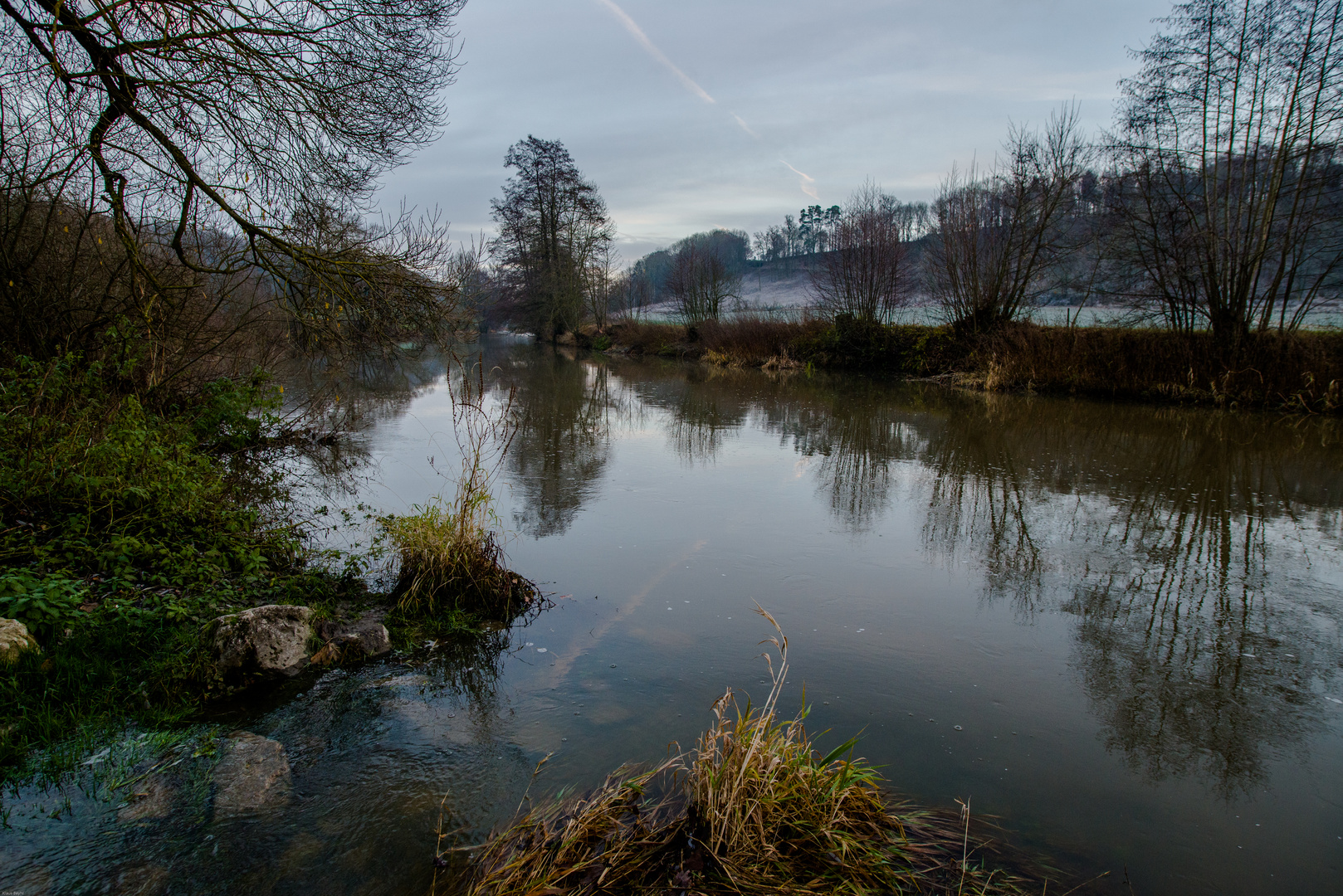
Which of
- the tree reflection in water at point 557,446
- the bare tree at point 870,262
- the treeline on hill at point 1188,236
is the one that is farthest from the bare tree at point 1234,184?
the tree reflection in water at point 557,446

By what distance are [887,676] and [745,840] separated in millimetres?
1809

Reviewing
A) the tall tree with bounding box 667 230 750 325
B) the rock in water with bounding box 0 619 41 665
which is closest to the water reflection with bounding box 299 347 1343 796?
the rock in water with bounding box 0 619 41 665

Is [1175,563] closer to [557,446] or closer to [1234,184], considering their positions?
[557,446]

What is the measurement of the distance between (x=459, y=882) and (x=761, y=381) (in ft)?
64.4

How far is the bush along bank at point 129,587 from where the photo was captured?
124 inches

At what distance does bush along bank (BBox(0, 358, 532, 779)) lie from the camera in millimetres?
3139

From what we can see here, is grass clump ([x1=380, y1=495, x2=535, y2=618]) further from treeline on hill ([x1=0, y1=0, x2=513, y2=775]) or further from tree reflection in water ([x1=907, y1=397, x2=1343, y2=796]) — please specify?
tree reflection in water ([x1=907, y1=397, x2=1343, y2=796])

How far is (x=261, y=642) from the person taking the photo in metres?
3.59

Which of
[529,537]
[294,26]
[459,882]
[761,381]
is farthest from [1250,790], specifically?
[761,381]

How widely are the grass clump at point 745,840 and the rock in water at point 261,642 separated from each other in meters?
1.81

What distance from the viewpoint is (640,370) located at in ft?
86.2

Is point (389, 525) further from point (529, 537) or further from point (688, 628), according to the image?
point (688, 628)

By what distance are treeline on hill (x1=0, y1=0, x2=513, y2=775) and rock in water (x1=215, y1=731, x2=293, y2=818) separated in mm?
508

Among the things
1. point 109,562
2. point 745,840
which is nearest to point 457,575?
point 109,562
